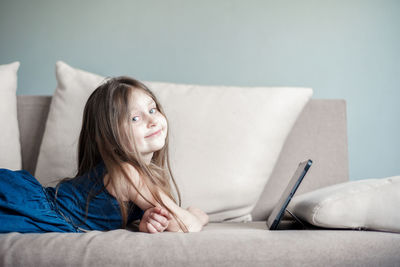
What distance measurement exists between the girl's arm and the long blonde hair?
13 millimetres

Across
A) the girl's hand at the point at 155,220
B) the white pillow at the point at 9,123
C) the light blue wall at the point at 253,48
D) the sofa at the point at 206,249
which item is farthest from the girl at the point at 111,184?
the light blue wall at the point at 253,48

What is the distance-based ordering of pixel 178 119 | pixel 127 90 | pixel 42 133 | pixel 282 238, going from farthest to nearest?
pixel 42 133 < pixel 178 119 < pixel 127 90 < pixel 282 238

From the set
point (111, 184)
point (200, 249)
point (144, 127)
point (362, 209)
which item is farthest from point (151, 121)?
point (362, 209)

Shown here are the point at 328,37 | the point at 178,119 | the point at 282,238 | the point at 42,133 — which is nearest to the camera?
the point at 282,238

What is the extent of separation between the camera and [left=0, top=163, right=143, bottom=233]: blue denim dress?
0.97 m

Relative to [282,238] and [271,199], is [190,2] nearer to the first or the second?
[271,199]

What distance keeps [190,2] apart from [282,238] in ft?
4.42

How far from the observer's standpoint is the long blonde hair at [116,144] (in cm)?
107

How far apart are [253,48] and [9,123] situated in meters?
1.08

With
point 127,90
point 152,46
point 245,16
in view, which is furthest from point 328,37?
point 127,90

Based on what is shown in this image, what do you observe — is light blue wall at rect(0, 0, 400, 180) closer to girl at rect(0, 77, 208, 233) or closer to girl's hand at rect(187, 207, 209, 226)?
girl at rect(0, 77, 208, 233)

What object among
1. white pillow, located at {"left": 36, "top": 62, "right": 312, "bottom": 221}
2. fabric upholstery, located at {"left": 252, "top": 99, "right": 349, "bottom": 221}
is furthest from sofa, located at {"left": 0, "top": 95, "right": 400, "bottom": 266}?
fabric upholstery, located at {"left": 252, "top": 99, "right": 349, "bottom": 221}

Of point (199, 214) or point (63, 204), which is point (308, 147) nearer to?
point (199, 214)

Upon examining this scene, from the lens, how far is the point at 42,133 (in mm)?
1498
